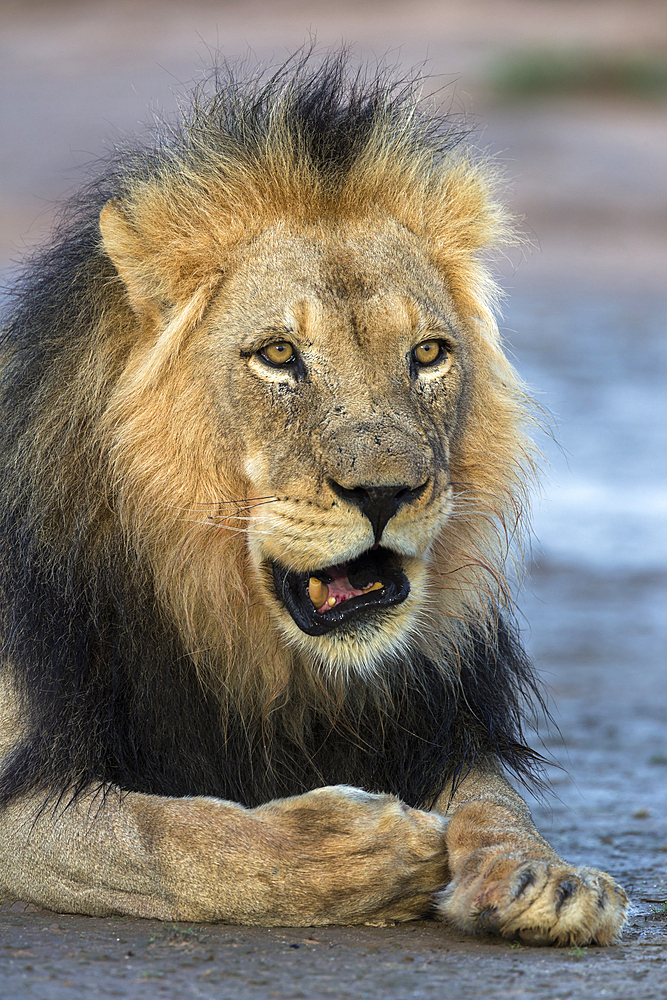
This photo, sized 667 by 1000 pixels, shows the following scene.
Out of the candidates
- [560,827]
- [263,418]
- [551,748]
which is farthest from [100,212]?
[551,748]

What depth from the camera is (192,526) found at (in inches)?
136

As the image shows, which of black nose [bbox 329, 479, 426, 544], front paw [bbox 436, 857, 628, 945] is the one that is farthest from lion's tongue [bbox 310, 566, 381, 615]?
front paw [bbox 436, 857, 628, 945]

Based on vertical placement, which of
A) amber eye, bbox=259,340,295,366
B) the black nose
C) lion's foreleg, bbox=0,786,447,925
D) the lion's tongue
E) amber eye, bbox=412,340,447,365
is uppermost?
amber eye, bbox=412,340,447,365

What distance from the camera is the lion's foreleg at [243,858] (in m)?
3.09

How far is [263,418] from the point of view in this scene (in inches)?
131

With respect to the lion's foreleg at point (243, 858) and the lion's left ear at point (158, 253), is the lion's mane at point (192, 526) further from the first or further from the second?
the lion's foreleg at point (243, 858)

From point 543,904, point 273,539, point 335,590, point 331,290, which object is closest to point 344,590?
point 335,590

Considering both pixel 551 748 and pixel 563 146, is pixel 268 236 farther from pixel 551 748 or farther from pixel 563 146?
pixel 563 146

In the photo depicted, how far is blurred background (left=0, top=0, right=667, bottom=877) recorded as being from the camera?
6.92m

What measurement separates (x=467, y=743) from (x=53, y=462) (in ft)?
4.03

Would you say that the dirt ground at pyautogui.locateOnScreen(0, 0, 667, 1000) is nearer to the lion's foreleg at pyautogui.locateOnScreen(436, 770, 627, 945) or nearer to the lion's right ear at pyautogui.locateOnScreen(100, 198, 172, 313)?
the lion's foreleg at pyautogui.locateOnScreen(436, 770, 627, 945)

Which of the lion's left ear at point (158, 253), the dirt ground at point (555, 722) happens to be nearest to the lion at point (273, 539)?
the lion's left ear at point (158, 253)

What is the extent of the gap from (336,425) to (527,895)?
1062mm

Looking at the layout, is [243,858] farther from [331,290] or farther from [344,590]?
[331,290]
